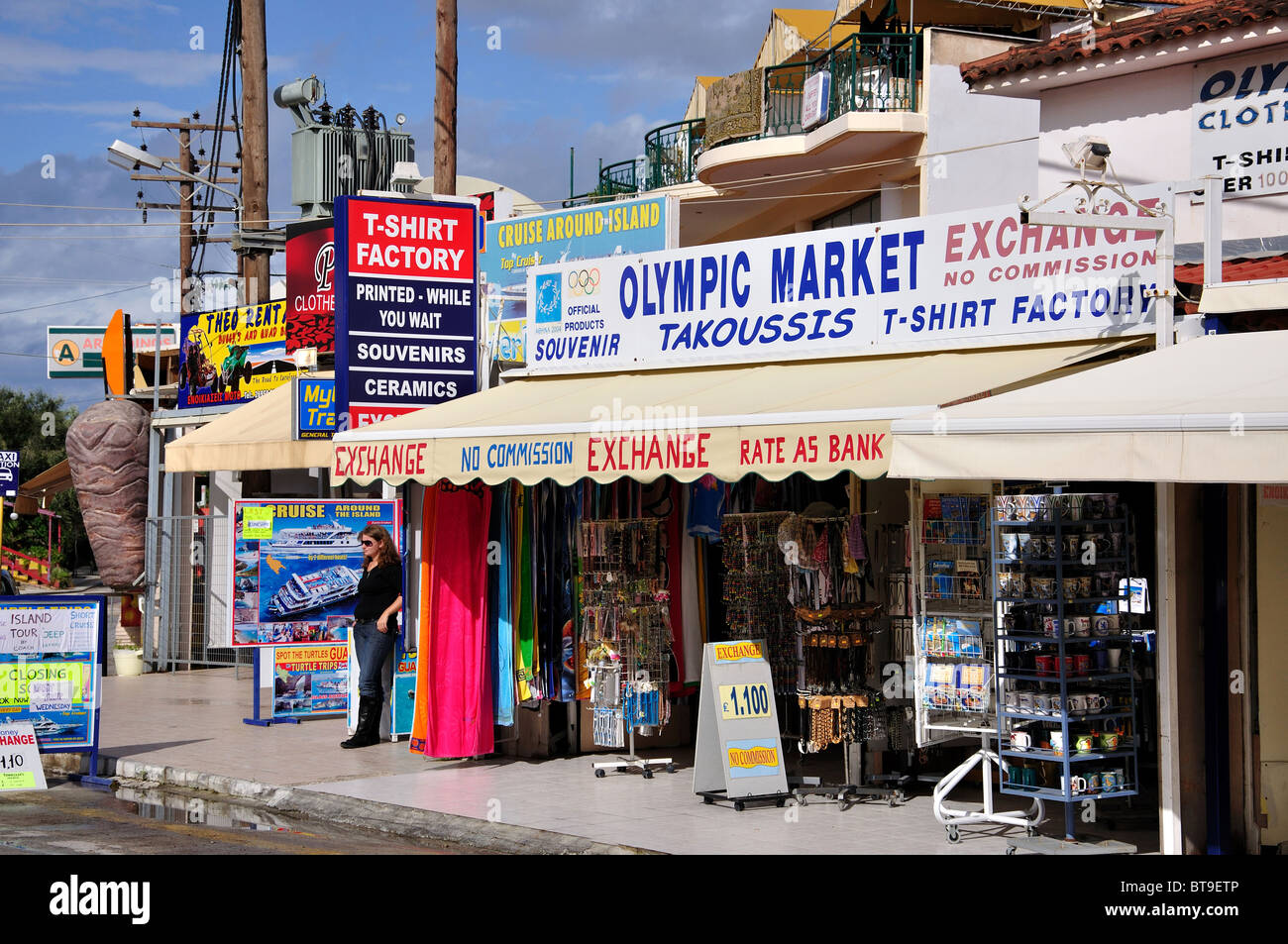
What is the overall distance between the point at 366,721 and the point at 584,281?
4488mm

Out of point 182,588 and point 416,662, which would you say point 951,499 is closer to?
point 416,662

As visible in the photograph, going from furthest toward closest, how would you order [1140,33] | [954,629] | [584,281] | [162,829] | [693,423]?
[584,281] < [1140,33] < [162,829] < [693,423] < [954,629]

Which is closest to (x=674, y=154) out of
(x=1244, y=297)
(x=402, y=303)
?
(x=402, y=303)

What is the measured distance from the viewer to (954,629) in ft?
31.0

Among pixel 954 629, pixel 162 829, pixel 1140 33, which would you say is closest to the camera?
pixel 954 629

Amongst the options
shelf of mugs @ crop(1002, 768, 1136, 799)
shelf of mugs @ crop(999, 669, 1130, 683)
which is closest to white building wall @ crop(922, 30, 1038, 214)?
shelf of mugs @ crop(999, 669, 1130, 683)

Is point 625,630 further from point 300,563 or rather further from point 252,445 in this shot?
point 252,445

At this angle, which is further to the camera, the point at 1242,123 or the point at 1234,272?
the point at 1242,123

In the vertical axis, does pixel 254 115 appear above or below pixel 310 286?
above

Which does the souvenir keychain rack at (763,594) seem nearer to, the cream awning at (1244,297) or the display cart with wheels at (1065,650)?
the display cart with wheels at (1065,650)

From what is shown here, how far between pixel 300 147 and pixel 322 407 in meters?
15.9

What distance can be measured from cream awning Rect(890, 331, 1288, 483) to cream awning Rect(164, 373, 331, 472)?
8.95 m

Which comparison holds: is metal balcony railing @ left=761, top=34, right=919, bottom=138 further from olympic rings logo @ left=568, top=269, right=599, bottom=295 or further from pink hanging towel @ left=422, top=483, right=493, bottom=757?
pink hanging towel @ left=422, top=483, right=493, bottom=757

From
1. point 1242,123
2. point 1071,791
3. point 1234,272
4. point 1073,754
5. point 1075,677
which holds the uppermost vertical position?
point 1242,123
